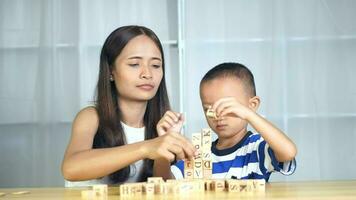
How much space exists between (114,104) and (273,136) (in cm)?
63

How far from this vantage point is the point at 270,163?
1572mm

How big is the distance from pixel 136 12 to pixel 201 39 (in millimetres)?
425

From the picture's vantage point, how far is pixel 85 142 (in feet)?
5.55

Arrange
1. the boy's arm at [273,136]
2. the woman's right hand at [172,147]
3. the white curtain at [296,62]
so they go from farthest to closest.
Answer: the white curtain at [296,62] → the boy's arm at [273,136] → the woman's right hand at [172,147]

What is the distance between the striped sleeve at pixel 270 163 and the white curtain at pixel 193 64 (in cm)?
196

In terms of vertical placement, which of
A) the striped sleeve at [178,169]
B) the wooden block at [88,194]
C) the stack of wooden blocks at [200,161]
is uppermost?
the stack of wooden blocks at [200,161]

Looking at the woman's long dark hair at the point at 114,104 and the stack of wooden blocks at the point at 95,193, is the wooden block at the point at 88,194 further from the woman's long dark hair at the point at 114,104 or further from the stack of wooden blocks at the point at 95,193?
the woman's long dark hair at the point at 114,104

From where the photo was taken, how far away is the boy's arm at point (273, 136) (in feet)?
4.66

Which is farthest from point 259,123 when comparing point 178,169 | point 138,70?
point 138,70

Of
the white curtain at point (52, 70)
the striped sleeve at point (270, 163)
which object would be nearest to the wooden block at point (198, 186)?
the striped sleeve at point (270, 163)

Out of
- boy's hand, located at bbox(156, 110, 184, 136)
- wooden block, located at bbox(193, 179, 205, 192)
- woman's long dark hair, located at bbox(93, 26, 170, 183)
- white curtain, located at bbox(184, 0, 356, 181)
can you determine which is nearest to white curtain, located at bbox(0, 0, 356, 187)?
white curtain, located at bbox(184, 0, 356, 181)

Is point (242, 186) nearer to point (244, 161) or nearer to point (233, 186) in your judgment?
point (233, 186)

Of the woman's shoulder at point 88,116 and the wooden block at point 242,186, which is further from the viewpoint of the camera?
the woman's shoulder at point 88,116

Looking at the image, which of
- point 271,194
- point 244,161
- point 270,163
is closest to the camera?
point 271,194
